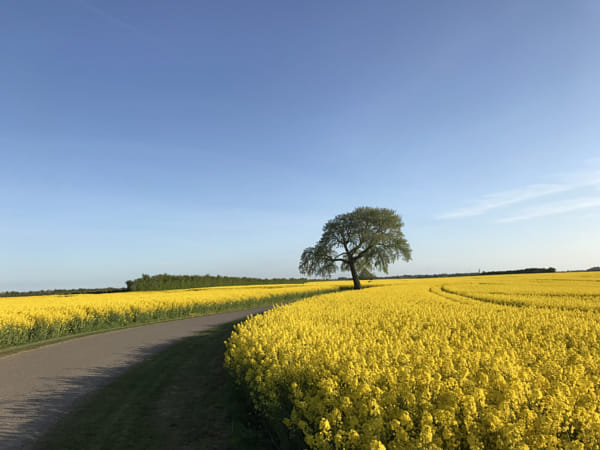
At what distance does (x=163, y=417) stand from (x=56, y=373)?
210 inches

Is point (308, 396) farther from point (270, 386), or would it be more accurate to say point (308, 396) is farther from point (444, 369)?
point (444, 369)

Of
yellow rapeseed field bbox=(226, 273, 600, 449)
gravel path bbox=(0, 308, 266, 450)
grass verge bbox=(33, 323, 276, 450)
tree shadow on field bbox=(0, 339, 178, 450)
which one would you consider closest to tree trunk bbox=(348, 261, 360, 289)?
gravel path bbox=(0, 308, 266, 450)

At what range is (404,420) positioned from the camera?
3.10 meters

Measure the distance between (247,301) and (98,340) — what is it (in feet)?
58.1

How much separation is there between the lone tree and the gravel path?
33751 mm

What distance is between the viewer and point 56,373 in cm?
965

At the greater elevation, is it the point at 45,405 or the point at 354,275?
the point at 354,275

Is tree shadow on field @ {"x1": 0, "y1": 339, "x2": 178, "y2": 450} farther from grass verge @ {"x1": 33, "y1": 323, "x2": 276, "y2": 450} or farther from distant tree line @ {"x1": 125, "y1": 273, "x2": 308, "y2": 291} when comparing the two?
distant tree line @ {"x1": 125, "y1": 273, "x2": 308, "y2": 291}

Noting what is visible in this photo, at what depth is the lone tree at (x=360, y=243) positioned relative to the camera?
46.9 m

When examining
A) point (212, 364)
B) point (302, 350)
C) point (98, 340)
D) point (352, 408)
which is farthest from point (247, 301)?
point (352, 408)

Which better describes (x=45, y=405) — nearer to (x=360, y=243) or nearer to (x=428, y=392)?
(x=428, y=392)

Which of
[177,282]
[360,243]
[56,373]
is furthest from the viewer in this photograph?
[177,282]

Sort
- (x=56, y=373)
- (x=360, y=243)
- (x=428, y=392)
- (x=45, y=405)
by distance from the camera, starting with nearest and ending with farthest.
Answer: (x=428, y=392) < (x=45, y=405) < (x=56, y=373) < (x=360, y=243)

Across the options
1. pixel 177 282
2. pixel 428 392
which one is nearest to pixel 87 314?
pixel 428 392
